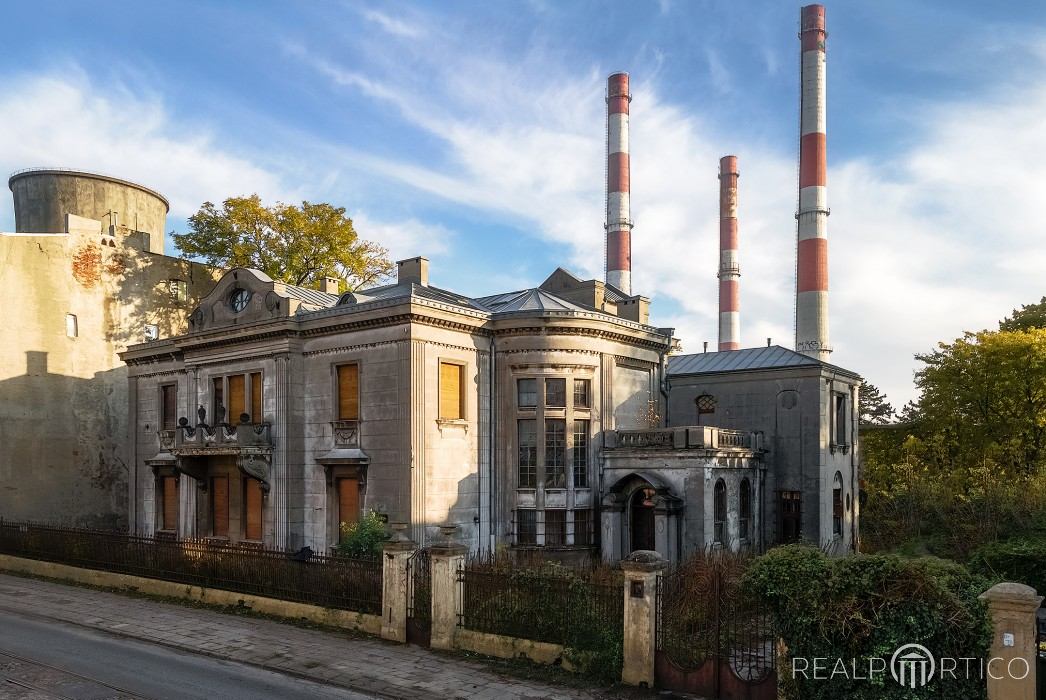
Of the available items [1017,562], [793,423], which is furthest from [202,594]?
[1017,562]

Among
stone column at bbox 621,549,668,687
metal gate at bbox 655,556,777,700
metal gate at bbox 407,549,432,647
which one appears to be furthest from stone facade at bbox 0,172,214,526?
metal gate at bbox 655,556,777,700

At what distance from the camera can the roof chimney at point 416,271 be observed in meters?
29.1

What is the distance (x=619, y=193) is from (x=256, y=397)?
33.2 metres

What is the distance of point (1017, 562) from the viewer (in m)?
19.9

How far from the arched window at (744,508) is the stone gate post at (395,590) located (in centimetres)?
1346

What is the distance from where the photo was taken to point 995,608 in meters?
9.52

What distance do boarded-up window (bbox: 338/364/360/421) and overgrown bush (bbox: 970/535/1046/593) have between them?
1778 centimetres

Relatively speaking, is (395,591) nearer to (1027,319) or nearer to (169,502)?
(169,502)

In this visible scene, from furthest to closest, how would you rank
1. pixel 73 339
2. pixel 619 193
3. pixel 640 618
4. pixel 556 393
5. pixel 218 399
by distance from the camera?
pixel 619 193 < pixel 73 339 < pixel 218 399 < pixel 556 393 < pixel 640 618

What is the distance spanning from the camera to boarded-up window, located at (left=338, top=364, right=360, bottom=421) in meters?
23.8

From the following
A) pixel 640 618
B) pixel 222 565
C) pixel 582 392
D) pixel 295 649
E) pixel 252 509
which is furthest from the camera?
pixel 252 509

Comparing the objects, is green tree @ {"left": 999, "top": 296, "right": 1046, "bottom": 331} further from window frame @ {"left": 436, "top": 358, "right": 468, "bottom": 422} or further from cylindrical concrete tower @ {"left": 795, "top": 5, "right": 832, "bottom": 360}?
window frame @ {"left": 436, "top": 358, "right": 468, "bottom": 422}
